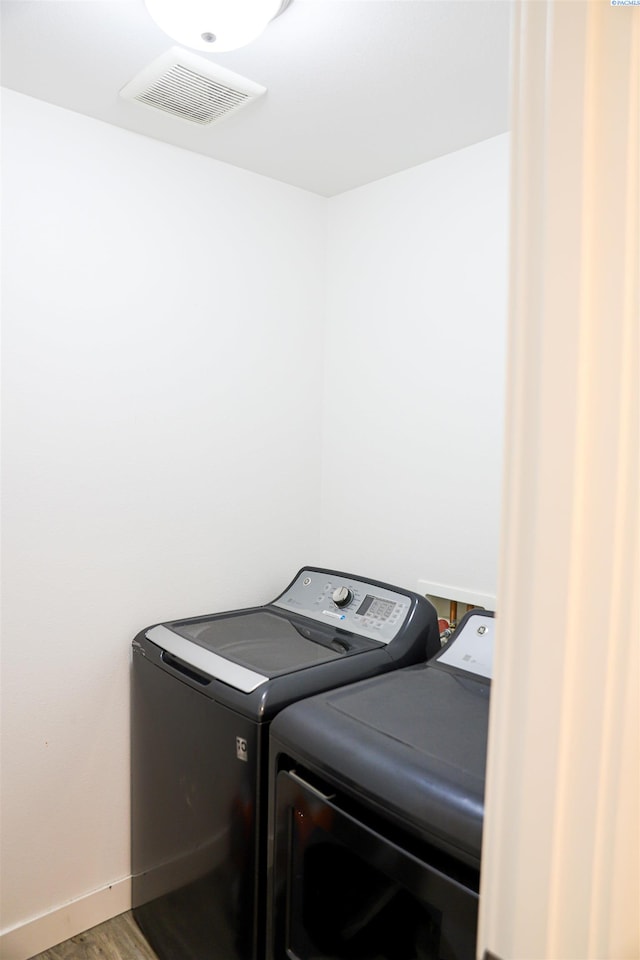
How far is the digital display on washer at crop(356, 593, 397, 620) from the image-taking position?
192 cm

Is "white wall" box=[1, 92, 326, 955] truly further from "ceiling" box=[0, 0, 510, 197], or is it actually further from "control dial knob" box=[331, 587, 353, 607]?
"control dial knob" box=[331, 587, 353, 607]

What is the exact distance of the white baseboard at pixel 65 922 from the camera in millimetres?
1769

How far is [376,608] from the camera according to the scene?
195 cm

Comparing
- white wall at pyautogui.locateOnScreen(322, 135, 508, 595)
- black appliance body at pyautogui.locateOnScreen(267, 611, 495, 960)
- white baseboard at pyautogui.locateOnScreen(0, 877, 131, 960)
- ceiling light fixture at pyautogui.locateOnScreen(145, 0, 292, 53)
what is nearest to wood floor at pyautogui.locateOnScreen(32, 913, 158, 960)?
white baseboard at pyautogui.locateOnScreen(0, 877, 131, 960)

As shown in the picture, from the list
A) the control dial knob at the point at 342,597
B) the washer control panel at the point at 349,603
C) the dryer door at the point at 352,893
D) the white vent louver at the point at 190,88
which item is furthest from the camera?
the control dial knob at the point at 342,597

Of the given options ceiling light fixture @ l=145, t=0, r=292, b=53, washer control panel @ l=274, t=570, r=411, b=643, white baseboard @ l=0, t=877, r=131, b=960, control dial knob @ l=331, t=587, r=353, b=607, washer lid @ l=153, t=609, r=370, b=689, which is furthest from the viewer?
control dial knob @ l=331, t=587, r=353, b=607

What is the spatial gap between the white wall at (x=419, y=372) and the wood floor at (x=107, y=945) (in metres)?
1.31

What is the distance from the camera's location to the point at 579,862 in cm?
56

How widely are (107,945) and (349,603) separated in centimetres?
121

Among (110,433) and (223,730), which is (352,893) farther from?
(110,433)

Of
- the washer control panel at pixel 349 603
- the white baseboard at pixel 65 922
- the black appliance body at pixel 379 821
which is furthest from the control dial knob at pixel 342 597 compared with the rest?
the white baseboard at pixel 65 922

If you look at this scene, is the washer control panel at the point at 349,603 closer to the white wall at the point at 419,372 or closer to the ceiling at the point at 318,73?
the white wall at the point at 419,372

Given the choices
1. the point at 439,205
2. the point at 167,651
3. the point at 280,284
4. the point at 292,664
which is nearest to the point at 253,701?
the point at 292,664

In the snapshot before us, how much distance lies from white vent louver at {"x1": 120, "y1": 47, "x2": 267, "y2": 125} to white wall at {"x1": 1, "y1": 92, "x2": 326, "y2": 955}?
25 centimetres
